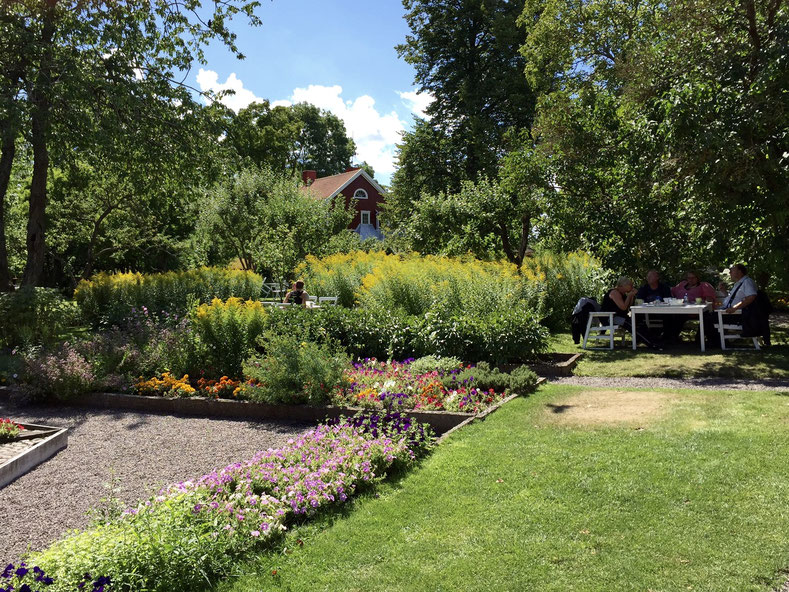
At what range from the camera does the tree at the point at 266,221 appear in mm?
21422

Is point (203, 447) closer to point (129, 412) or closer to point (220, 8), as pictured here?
point (129, 412)

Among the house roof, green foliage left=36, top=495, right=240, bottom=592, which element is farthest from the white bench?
the house roof

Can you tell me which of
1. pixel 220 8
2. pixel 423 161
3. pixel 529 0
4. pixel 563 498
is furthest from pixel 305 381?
pixel 423 161

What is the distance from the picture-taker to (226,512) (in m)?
3.98

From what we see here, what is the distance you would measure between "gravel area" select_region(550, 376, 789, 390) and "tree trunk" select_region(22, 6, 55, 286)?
1181 cm

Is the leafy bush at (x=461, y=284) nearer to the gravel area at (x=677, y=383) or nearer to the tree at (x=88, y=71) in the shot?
the gravel area at (x=677, y=383)

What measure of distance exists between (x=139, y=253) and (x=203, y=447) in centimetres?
2132

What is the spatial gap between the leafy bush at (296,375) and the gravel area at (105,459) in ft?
1.16

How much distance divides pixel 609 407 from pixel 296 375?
11.5 feet

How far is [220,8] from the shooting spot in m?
16.0

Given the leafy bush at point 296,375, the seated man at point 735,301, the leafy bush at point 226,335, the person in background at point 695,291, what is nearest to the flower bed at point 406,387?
the leafy bush at point 296,375

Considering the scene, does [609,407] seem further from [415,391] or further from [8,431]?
[8,431]

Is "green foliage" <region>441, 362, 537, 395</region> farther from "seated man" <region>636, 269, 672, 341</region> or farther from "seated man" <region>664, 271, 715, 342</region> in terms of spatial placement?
"seated man" <region>664, 271, 715, 342</region>

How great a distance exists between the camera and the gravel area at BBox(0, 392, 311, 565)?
466 cm
